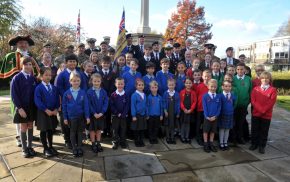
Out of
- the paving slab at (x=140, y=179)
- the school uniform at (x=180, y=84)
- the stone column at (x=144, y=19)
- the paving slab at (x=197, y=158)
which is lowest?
the paving slab at (x=140, y=179)

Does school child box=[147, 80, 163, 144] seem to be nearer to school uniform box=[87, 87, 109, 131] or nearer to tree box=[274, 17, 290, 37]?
school uniform box=[87, 87, 109, 131]

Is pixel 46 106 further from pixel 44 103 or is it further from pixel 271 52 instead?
pixel 271 52

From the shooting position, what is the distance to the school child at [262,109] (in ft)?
17.0

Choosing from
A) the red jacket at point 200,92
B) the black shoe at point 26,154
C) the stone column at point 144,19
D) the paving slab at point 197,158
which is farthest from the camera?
the stone column at point 144,19

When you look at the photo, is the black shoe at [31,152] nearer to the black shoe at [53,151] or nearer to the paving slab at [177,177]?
the black shoe at [53,151]

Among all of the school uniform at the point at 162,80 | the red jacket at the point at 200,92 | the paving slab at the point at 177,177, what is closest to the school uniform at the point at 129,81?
the school uniform at the point at 162,80

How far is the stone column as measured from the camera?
12883 millimetres

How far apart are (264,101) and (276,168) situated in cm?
137

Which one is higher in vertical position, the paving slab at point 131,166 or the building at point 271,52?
the building at point 271,52

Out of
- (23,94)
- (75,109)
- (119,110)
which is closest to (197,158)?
(119,110)

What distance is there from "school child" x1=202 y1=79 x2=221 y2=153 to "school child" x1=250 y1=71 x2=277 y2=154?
→ 80 centimetres

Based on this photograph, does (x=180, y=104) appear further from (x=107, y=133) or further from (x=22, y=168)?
(x=22, y=168)

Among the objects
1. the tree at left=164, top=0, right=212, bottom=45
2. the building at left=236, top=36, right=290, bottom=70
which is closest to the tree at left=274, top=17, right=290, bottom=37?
the building at left=236, top=36, right=290, bottom=70

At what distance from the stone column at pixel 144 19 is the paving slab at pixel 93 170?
9275mm
